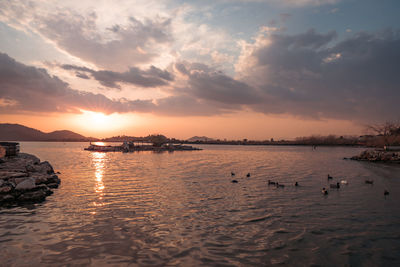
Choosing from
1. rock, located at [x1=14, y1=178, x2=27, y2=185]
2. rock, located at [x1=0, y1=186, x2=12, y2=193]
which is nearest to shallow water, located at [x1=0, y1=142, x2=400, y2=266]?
rock, located at [x1=14, y1=178, x2=27, y2=185]

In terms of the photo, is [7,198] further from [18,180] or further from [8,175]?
[8,175]

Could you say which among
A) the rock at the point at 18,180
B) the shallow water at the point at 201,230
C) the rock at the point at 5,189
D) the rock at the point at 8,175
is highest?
the rock at the point at 8,175

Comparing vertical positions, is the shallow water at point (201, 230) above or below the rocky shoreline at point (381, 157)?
below

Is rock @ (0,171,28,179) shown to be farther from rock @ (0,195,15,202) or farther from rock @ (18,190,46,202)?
rock @ (18,190,46,202)

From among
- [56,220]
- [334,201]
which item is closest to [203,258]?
[56,220]

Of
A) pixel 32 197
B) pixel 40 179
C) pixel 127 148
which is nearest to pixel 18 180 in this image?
pixel 40 179

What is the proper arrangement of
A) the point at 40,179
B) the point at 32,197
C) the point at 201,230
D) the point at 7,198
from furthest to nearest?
the point at 40,179, the point at 32,197, the point at 7,198, the point at 201,230

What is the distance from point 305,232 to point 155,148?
4175 inches

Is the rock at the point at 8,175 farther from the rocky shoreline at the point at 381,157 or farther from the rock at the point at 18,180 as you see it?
the rocky shoreline at the point at 381,157

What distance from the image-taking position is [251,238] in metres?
10.5

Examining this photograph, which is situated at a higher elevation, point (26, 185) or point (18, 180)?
point (18, 180)

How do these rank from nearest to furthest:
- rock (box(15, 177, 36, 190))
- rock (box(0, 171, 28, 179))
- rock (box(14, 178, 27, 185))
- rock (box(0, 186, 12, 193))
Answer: rock (box(0, 186, 12, 193)) < rock (box(15, 177, 36, 190)) < rock (box(14, 178, 27, 185)) < rock (box(0, 171, 28, 179))

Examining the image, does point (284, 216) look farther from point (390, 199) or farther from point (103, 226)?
point (390, 199)

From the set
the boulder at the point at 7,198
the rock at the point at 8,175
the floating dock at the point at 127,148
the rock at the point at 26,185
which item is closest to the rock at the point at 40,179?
the rock at the point at 8,175
